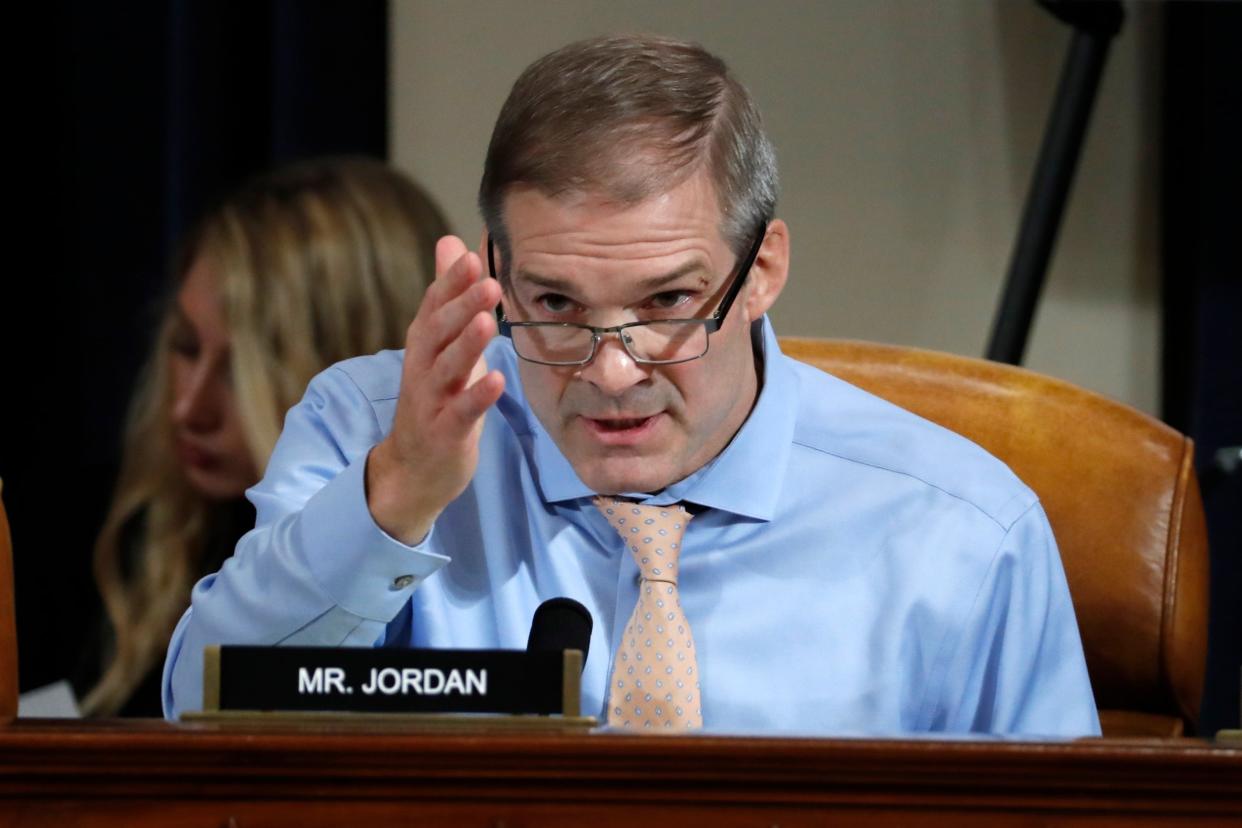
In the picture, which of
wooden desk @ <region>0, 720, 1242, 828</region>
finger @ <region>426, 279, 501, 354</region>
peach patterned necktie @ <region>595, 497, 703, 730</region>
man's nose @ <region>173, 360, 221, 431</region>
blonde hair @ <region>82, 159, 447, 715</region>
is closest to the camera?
wooden desk @ <region>0, 720, 1242, 828</region>

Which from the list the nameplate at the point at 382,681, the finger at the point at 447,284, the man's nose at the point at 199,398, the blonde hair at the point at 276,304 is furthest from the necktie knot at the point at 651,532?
the man's nose at the point at 199,398

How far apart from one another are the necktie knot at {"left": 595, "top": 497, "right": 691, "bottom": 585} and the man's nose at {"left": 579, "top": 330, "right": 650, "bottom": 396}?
122 millimetres

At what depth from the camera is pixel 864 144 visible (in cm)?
282

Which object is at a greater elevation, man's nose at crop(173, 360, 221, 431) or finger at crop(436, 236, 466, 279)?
finger at crop(436, 236, 466, 279)

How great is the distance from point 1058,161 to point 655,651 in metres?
1.30

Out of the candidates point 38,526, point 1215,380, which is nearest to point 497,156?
point 38,526

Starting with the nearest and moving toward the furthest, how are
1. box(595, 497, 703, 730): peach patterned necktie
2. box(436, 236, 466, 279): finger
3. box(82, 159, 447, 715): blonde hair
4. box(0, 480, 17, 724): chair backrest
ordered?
box(0, 480, 17, 724): chair backrest → box(436, 236, 466, 279): finger → box(595, 497, 703, 730): peach patterned necktie → box(82, 159, 447, 715): blonde hair

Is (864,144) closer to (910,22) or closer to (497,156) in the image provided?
(910,22)

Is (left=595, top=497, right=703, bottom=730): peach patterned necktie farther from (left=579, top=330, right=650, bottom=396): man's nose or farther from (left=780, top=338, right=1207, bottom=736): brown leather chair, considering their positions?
(left=780, top=338, right=1207, bottom=736): brown leather chair

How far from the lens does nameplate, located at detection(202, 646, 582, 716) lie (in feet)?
3.36

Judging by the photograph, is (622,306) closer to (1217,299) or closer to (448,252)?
(448,252)

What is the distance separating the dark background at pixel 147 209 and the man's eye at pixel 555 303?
1.25 metres

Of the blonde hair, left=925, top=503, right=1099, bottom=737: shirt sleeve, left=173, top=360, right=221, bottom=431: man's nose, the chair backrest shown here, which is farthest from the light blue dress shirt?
left=173, top=360, right=221, bottom=431: man's nose

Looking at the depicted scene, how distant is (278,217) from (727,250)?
3.06 feet
